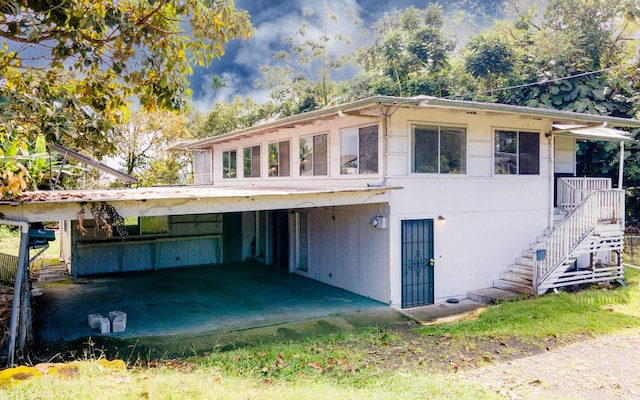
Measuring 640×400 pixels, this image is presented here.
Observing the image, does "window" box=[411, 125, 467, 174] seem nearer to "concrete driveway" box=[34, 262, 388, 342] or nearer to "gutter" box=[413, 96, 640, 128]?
"gutter" box=[413, 96, 640, 128]

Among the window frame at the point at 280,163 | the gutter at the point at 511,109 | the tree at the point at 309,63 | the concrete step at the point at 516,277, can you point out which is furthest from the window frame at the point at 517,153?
the tree at the point at 309,63

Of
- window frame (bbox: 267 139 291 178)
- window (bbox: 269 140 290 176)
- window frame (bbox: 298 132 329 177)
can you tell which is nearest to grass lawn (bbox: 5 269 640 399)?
window frame (bbox: 298 132 329 177)

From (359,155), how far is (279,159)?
168 inches

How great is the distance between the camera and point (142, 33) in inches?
246

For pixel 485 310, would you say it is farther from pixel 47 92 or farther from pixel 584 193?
pixel 47 92

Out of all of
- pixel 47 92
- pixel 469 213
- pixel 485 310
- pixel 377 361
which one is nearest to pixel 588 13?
pixel 469 213

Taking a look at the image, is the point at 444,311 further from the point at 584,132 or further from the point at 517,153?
the point at 584,132

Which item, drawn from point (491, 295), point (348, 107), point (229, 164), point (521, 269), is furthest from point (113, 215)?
point (229, 164)

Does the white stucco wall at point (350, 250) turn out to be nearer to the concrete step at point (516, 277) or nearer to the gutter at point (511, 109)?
the gutter at point (511, 109)

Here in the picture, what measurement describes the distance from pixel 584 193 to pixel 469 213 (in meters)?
3.62

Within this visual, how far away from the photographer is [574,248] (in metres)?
10.9

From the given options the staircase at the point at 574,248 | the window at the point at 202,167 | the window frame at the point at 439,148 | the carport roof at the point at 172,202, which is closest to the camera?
the carport roof at the point at 172,202

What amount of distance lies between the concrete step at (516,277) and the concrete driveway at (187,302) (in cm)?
347

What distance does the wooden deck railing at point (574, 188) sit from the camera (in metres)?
Answer: 12.2
